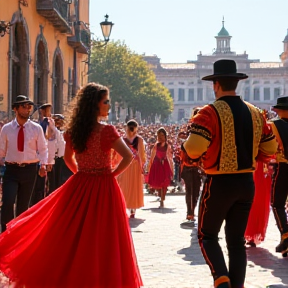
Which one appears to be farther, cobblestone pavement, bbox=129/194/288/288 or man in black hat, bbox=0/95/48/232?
man in black hat, bbox=0/95/48/232

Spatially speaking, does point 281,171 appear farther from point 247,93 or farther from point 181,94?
point 181,94

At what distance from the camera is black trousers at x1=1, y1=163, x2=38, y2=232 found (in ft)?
27.2

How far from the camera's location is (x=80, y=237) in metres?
5.80

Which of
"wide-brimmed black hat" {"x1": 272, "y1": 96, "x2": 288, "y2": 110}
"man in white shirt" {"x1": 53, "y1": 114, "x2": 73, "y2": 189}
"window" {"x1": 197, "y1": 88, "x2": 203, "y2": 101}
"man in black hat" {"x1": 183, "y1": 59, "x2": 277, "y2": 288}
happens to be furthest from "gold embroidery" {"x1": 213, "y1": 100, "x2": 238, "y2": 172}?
"window" {"x1": 197, "y1": 88, "x2": 203, "y2": 101}

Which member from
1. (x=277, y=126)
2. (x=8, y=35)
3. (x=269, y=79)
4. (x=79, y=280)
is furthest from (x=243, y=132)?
(x=269, y=79)

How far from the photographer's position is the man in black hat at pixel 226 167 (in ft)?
18.2

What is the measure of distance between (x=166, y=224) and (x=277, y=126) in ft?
12.9

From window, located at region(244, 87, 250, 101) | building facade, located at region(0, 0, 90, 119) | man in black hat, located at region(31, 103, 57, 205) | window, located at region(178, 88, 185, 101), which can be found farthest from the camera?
window, located at region(178, 88, 185, 101)

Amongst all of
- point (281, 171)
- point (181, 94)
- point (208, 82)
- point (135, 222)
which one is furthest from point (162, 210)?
point (181, 94)

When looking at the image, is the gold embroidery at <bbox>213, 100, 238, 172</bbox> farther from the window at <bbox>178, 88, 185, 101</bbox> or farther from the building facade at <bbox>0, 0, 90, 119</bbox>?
the window at <bbox>178, 88, 185, 101</bbox>

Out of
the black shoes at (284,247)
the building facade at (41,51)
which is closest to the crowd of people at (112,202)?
the black shoes at (284,247)

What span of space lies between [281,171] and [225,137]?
2.77 metres

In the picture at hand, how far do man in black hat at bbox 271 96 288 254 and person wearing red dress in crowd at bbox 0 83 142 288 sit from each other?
7.95 ft

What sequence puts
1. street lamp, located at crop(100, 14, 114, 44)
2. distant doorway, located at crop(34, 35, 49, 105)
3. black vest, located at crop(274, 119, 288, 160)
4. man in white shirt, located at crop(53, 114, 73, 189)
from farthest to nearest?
street lamp, located at crop(100, 14, 114, 44)
distant doorway, located at crop(34, 35, 49, 105)
man in white shirt, located at crop(53, 114, 73, 189)
black vest, located at crop(274, 119, 288, 160)
